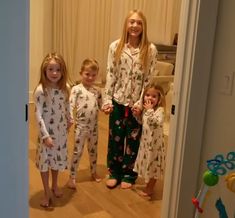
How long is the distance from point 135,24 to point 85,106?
72 cm

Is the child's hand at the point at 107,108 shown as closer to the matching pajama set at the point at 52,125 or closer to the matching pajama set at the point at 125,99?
the matching pajama set at the point at 125,99

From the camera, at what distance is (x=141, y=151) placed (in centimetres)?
276

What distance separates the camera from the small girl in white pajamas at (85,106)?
9.23ft

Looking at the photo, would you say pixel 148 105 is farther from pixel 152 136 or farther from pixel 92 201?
pixel 92 201

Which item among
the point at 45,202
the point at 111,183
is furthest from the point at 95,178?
the point at 45,202

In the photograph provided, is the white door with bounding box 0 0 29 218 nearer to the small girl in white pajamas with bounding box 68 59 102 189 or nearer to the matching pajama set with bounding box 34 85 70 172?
the matching pajama set with bounding box 34 85 70 172

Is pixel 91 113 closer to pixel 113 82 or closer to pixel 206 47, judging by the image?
pixel 113 82

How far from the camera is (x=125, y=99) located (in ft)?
9.28

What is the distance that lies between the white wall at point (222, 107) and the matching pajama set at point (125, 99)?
938mm

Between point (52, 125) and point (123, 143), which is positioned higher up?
point (52, 125)

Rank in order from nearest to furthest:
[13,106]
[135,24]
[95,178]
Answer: [13,106]
[135,24]
[95,178]

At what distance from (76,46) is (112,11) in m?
0.83

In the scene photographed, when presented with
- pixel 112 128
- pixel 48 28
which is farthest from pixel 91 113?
pixel 48 28

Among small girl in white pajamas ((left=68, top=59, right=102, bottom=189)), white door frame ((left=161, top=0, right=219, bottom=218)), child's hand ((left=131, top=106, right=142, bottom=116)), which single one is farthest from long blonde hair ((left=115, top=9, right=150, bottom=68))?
white door frame ((left=161, top=0, right=219, bottom=218))
